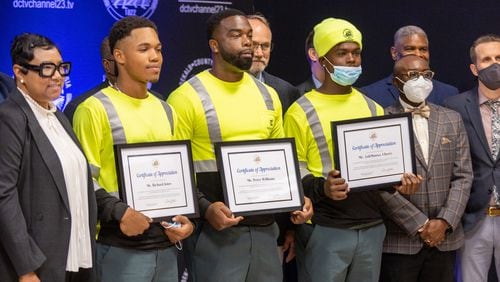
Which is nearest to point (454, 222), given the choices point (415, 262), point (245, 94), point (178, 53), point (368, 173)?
point (415, 262)

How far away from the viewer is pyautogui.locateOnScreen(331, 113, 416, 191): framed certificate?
177 inches

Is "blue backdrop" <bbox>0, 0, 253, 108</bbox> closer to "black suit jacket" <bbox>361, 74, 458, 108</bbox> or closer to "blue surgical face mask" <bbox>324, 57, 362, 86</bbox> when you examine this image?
"black suit jacket" <bbox>361, 74, 458, 108</bbox>

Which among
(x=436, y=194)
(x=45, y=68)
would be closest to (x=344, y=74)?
(x=436, y=194)

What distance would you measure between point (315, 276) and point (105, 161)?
1.32 meters

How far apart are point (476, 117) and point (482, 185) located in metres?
0.39

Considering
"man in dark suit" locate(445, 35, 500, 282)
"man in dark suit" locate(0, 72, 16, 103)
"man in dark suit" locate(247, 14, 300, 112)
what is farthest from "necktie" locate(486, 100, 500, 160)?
"man in dark suit" locate(0, 72, 16, 103)

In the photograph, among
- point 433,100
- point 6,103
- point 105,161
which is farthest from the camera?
point 433,100

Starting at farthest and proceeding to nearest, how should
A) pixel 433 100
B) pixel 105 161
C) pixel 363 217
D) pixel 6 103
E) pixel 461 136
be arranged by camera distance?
pixel 433 100, pixel 461 136, pixel 363 217, pixel 105 161, pixel 6 103

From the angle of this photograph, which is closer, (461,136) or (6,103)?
(6,103)

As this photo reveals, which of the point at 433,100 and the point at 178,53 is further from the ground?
the point at 178,53

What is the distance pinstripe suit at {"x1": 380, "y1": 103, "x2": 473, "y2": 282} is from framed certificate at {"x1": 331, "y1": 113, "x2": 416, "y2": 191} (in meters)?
0.26

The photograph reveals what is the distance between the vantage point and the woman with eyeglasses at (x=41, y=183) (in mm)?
3453

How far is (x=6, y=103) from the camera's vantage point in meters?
3.61

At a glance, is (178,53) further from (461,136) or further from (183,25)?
(461,136)
